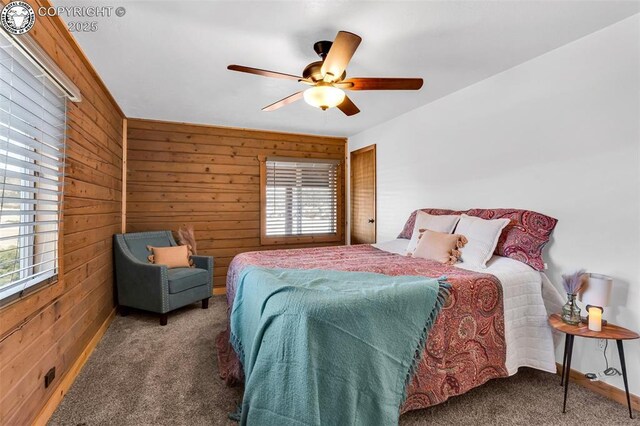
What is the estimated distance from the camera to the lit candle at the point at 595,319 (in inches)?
72.3

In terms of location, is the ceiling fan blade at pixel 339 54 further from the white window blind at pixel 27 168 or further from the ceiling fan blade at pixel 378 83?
the white window blind at pixel 27 168

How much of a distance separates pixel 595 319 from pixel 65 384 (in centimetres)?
337

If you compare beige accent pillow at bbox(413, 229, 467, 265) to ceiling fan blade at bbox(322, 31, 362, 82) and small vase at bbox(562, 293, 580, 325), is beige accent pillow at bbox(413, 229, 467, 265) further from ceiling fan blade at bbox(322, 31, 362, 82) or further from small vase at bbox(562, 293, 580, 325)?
ceiling fan blade at bbox(322, 31, 362, 82)

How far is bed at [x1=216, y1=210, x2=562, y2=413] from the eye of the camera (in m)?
1.71

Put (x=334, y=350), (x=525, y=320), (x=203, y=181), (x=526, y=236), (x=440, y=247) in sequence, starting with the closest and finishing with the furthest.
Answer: (x=334, y=350) < (x=525, y=320) < (x=526, y=236) < (x=440, y=247) < (x=203, y=181)

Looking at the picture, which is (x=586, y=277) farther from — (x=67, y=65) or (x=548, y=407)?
(x=67, y=65)

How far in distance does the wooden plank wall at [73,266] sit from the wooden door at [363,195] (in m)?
3.28

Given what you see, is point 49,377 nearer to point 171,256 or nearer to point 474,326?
point 171,256

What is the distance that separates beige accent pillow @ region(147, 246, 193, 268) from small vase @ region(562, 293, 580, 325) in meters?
3.65

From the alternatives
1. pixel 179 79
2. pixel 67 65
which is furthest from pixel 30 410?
pixel 179 79

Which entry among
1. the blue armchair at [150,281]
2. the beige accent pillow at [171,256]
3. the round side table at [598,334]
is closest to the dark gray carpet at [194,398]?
the round side table at [598,334]

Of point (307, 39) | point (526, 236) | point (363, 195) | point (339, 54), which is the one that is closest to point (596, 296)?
point (526, 236)

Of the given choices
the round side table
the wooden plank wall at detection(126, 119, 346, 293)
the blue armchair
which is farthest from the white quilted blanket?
the wooden plank wall at detection(126, 119, 346, 293)

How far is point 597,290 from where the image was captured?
186 cm
